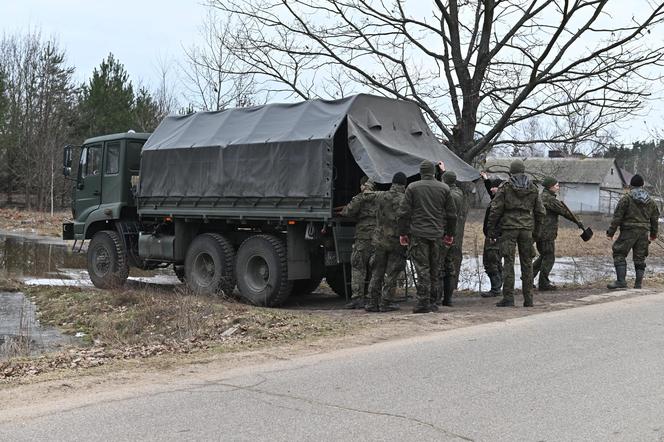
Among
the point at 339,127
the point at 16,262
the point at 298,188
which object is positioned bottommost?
the point at 16,262

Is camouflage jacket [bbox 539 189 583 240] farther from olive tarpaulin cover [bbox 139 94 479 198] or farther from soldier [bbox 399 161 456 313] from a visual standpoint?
soldier [bbox 399 161 456 313]

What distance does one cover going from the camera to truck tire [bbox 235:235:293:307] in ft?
36.6

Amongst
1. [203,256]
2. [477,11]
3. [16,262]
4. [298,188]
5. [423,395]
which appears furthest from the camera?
[16,262]

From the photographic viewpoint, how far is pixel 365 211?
403 inches

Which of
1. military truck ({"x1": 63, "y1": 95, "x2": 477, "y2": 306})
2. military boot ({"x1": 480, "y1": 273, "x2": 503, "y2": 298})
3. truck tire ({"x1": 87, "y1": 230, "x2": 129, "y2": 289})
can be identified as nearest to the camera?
military truck ({"x1": 63, "y1": 95, "x2": 477, "y2": 306})

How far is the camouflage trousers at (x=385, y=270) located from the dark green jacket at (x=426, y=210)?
0.43m

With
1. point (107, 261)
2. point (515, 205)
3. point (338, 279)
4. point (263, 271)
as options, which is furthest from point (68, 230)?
point (515, 205)

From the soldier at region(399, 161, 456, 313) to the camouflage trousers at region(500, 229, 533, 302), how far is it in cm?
104

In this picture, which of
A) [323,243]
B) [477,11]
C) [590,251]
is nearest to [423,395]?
[323,243]

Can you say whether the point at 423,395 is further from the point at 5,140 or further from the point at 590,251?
the point at 5,140

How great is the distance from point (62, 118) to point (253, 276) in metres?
40.0

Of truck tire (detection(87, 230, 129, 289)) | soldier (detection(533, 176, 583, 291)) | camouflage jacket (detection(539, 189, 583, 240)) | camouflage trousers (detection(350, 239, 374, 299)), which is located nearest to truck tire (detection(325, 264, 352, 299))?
camouflage trousers (detection(350, 239, 374, 299))

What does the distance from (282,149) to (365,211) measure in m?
1.98

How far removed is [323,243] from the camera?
1105 cm
